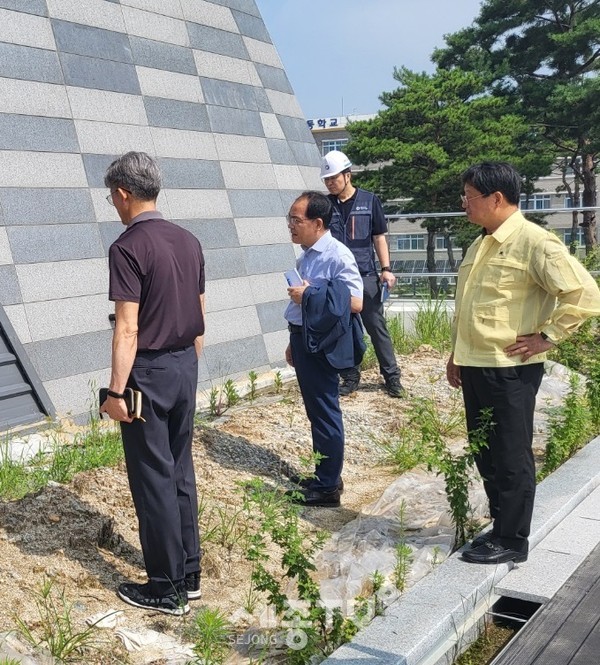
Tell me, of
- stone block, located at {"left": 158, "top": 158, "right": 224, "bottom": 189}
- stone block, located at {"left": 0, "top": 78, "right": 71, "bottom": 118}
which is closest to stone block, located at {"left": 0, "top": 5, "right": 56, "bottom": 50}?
stone block, located at {"left": 0, "top": 78, "right": 71, "bottom": 118}

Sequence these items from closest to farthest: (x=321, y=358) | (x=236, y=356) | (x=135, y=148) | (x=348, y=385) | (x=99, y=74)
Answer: (x=321, y=358) → (x=348, y=385) → (x=99, y=74) → (x=135, y=148) → (x=236, y=356)

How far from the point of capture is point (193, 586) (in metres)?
3.65

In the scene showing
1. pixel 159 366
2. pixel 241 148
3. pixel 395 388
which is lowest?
pixel 395 388

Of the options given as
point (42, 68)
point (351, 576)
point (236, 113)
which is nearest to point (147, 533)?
point (351, 576)

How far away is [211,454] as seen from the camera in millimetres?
5395

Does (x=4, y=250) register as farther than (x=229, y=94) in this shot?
No

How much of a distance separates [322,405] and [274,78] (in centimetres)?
579

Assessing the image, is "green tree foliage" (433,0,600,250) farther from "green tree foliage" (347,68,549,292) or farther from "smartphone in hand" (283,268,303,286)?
"smartphone in hand" (283,268,303,286)

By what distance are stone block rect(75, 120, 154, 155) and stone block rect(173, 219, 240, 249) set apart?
75 cm

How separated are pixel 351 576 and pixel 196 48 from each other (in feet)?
20.8

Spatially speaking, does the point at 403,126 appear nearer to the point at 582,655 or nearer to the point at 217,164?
the point at 217,164

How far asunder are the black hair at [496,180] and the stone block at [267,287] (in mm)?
4644

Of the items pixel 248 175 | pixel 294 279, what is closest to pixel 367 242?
pixel 294 279

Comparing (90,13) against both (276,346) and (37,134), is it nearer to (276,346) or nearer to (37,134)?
(37,134)
